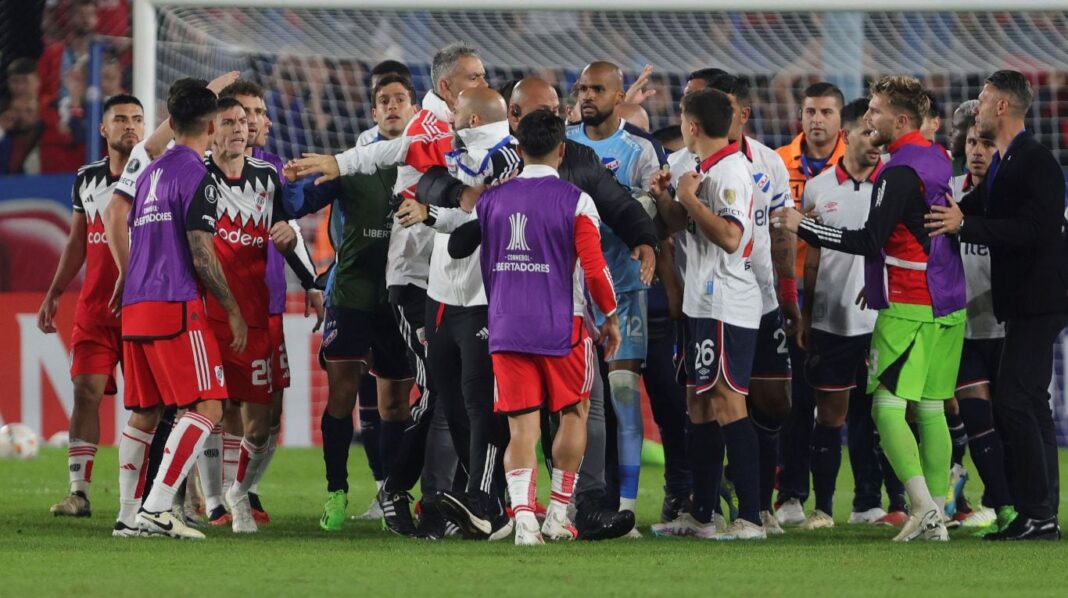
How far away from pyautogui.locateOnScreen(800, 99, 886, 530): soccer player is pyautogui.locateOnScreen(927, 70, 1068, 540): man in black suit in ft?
2.81

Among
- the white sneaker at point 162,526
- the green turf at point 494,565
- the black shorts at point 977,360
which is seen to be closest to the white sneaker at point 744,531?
the green turf at point 494,565

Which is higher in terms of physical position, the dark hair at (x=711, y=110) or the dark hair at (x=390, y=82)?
the dark hair at (x=390, y=82)

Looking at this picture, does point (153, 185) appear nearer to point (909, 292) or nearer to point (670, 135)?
point (670, 135)

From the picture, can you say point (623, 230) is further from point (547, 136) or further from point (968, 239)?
point (968, 239)

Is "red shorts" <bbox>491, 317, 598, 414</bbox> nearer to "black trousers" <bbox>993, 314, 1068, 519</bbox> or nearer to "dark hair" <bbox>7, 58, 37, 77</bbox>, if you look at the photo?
"black trousers" <bbox>993, 314, 1068, 519</bbox>

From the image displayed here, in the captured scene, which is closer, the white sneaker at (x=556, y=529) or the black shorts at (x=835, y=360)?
the white sneaker at (x=556, y=529)

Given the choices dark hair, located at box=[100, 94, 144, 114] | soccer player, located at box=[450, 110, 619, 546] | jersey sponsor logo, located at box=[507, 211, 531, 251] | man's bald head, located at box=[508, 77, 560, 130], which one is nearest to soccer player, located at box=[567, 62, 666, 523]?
man's bald head, located at box=[508, 77, 560, 130]

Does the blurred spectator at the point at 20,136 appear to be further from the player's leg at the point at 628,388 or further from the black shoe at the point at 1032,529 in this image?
the black shoe at the point at 1032,529

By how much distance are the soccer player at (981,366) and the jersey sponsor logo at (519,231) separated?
2350mm

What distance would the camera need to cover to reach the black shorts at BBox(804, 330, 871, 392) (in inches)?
335

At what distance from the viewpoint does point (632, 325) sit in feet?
26.2

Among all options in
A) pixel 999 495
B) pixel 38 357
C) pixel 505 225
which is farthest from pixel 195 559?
pixel 38 357

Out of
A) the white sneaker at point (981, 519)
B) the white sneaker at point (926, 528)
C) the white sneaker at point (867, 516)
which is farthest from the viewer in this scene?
the white sneaker at point (867, 516)

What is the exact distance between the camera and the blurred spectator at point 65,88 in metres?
15.6
